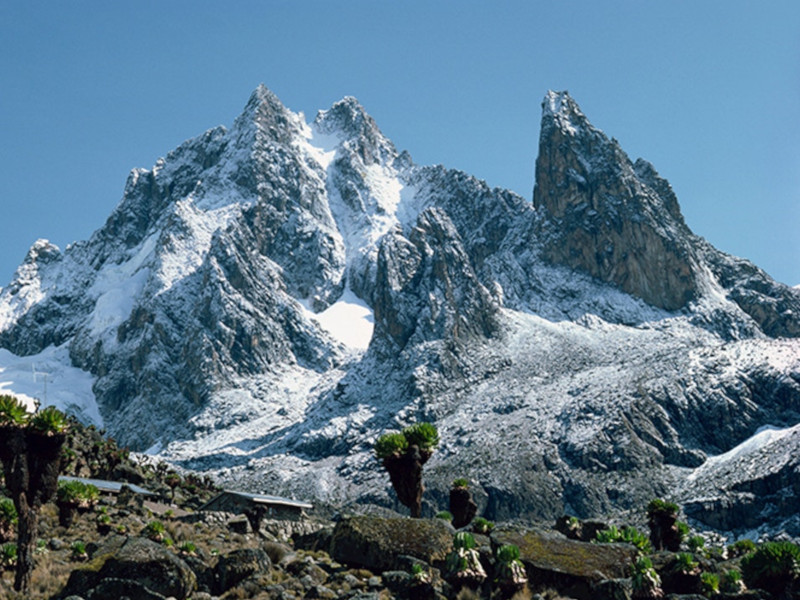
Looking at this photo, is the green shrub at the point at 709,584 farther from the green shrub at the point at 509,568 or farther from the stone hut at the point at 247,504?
the stone hut at the point at 247,504

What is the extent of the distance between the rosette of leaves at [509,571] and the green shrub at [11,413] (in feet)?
66.0

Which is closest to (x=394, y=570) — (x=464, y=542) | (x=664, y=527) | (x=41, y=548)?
(x=464, y=542)

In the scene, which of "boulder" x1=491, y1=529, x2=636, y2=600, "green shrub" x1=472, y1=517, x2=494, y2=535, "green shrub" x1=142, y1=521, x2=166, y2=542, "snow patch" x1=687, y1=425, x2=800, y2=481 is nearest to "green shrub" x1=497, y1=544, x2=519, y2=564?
"boulder" x1=491, y1=529, x2=636, y2=600

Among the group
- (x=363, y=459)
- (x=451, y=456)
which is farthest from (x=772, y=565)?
(x=363, y=459)

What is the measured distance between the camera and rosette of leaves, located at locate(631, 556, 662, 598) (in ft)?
93.7

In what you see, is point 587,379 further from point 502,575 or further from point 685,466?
point 502,575

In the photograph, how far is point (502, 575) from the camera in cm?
2975

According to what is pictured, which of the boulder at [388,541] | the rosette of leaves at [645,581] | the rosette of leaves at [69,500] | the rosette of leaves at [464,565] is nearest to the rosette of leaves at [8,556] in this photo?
the rosette of leaves at [69,500]

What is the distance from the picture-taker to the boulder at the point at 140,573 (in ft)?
92.9

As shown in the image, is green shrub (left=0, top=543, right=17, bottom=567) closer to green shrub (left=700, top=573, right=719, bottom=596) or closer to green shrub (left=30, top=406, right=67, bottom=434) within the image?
green shrub (left=30, top=406, right=67, bottom=434)

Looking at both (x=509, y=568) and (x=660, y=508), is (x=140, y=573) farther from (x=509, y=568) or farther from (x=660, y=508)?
(x=660, y=508)

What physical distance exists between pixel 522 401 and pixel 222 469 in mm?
73554

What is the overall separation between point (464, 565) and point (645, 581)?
634 cm

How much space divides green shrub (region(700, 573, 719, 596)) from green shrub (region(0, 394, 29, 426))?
27620 millimetres
